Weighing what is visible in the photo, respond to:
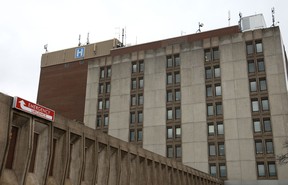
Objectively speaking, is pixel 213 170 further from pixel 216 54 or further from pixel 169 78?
pixel 216 54

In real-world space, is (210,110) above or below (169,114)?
below

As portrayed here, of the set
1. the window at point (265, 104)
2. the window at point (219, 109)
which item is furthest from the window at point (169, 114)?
the window at point (265, 104)

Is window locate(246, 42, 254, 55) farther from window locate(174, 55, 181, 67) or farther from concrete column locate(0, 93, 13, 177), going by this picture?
concrete column locate(0, 93, 13, 177)

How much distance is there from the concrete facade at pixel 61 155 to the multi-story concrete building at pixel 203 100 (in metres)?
28.7

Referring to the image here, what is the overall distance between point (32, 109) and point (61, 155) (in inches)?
154

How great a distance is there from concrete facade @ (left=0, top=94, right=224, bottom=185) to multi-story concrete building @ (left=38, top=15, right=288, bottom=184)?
28738 millimetres

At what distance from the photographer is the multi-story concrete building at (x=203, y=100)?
181ft

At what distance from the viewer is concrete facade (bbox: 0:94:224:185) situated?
17.4 meters

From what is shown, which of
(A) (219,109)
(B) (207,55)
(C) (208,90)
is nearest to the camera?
(A) (219,109)

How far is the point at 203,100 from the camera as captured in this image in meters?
61.1

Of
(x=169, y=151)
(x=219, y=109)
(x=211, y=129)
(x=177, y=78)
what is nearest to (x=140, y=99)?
(x=177, y=78)

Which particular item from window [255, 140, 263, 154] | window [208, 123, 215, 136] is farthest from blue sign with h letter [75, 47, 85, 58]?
window [255, 140, 263, 154]

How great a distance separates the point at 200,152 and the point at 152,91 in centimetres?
1494

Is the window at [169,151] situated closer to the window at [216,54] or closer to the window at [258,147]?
the window at [258,147]
